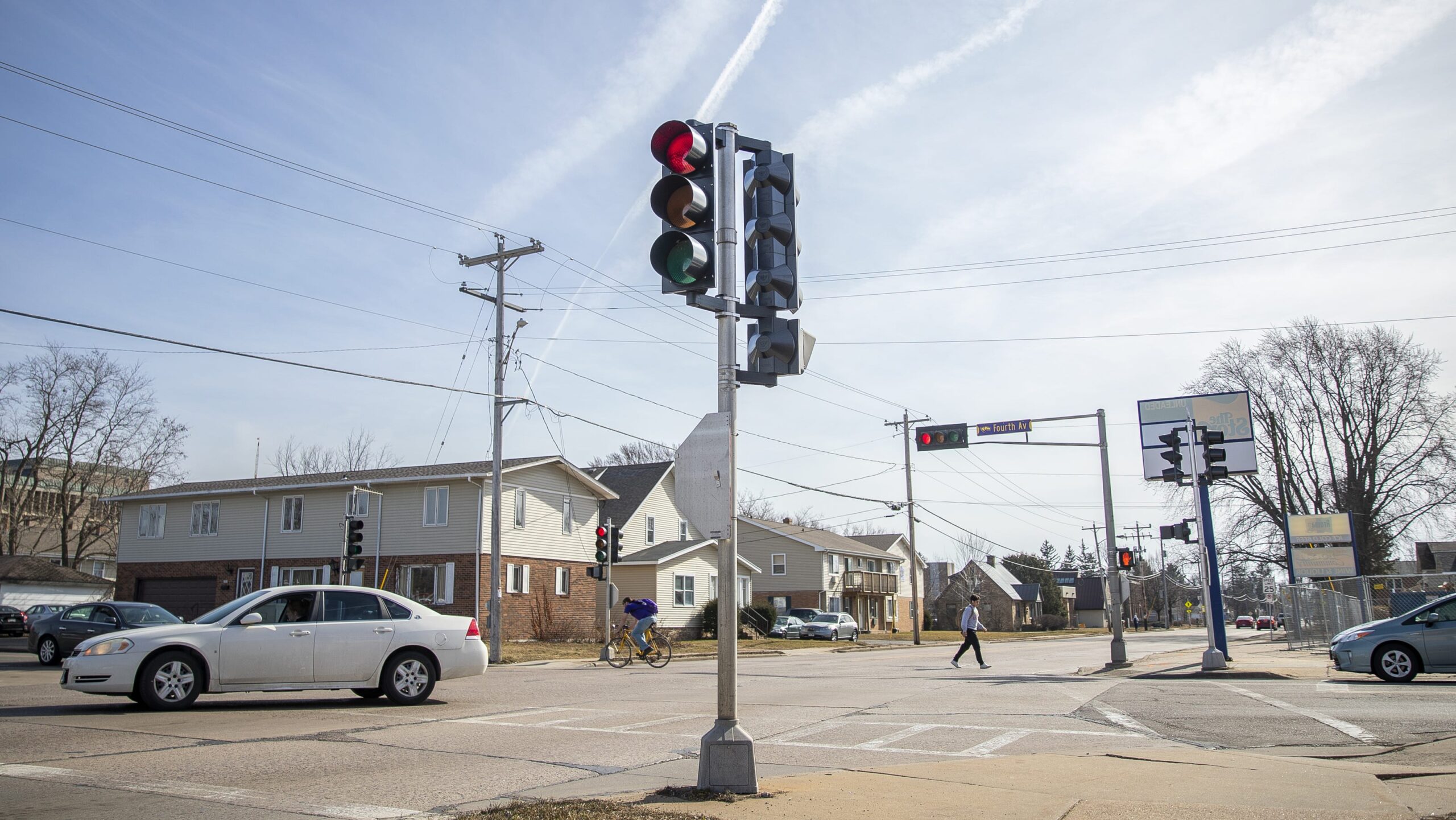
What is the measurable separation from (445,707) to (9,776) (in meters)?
5.91

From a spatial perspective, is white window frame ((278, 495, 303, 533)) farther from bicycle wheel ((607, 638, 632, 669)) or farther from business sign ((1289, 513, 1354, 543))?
business sign ((1289, 513, 1354, 543))

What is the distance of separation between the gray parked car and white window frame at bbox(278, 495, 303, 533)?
117ft

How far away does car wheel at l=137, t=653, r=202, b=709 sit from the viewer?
1149 cm

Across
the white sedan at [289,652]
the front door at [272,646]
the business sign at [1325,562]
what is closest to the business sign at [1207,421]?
the business sign at [1325,562]

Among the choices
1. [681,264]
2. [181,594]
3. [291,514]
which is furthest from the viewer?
[181,594]

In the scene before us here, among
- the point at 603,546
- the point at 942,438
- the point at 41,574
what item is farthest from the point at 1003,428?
the point at 41,574

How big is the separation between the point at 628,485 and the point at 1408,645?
37.3 m

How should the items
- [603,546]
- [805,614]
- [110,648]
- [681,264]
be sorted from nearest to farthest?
[681,264] < [110,648] < [603,546] < [805,614]

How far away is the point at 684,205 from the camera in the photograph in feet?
21.8

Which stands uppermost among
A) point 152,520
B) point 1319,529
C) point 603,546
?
point 152,520

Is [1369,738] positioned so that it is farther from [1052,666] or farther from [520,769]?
[1052,666]

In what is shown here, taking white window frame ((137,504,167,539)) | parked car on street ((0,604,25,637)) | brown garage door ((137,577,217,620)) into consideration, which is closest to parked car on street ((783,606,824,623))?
brown garage door ((137,577,217,620))

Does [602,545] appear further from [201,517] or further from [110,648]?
[201,517]

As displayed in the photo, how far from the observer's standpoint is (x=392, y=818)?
243 inches
